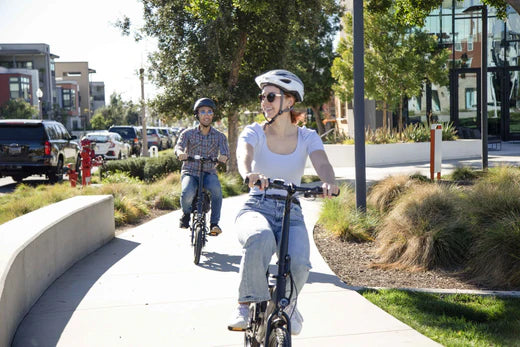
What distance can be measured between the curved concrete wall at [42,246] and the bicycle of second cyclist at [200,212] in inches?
54.7

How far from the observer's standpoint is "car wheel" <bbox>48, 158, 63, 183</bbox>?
19.8 m

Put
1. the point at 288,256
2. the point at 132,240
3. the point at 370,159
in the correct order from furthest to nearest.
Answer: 1. the point at 370,159
2. the point at 132,240
3. the point at 288,256

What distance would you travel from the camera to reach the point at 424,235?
736 centimetres

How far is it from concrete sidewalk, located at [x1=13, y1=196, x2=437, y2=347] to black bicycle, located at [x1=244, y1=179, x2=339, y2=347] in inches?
36.9

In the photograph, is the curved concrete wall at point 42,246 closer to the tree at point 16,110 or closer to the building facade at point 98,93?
the tree at point 16,110

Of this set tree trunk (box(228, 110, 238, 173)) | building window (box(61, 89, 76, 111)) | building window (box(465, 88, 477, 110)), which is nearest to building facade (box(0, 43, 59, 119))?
building window (box(61, 89, 76, 111))

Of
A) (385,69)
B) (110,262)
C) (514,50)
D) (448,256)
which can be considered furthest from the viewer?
(514,50)

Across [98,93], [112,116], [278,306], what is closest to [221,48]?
[278,306]

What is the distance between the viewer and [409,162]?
22.8 m

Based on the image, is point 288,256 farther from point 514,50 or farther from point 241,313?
point 514,50

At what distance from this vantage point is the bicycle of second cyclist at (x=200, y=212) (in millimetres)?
7621

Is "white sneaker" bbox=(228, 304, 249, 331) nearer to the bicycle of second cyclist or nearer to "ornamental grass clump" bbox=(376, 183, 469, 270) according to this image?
"ornamental grass clump" bbox=(376, 183, 469, 270)

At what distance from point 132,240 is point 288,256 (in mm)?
6175

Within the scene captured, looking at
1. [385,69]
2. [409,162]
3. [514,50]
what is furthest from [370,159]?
[514,50]
